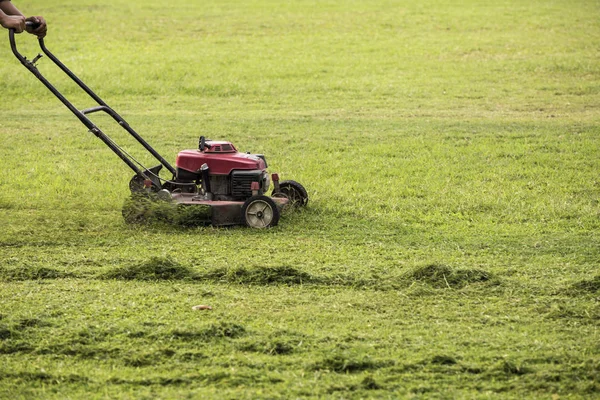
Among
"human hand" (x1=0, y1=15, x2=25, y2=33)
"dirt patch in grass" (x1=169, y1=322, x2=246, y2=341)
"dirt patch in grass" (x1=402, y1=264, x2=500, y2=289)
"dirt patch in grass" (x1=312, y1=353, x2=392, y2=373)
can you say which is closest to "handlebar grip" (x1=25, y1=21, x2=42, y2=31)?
"human hand" (x1=0, y1=15, x2=25, y2=33)

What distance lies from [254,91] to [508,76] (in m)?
6.21

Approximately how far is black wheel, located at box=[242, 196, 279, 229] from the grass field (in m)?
0.20

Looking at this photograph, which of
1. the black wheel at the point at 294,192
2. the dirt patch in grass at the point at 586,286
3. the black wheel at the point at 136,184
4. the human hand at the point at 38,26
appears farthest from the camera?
the black wheel at the point at 294,192

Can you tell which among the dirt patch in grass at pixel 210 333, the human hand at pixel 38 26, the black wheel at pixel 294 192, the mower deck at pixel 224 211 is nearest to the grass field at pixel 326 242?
the dirt patch in grass at pixel 210 333

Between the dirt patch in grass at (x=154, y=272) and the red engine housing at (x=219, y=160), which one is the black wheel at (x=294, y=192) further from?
the dirt patch in grass at (x=154, y=272)

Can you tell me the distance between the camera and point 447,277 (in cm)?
845

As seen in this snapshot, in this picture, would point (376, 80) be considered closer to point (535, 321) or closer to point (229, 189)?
point (229, 189)

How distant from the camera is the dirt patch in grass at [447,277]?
8.35m

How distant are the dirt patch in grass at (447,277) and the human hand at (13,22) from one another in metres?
5.02

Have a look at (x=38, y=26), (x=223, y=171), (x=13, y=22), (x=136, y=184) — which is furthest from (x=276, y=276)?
(x=38, y=26)

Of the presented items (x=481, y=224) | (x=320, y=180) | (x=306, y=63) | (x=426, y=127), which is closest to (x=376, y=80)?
(x=306, y=63)

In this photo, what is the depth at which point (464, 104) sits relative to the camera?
66.5 ft

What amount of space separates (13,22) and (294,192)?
384cm

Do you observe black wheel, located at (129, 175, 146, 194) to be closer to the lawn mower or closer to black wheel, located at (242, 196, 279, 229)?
the lawn mower
